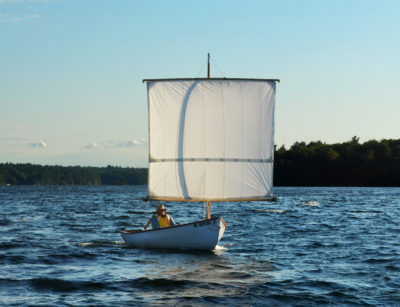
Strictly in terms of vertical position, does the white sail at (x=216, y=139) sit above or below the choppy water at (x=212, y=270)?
above

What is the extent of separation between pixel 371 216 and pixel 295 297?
37.4m

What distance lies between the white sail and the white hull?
5.20ft

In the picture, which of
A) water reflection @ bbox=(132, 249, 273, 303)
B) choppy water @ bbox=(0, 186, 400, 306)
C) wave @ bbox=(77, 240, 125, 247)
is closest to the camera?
choppy water @ bbox=(0, 186, 400, 306)

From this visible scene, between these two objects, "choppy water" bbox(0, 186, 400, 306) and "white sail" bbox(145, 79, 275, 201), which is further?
"white sail" bbox(145, 79, 275, 201)

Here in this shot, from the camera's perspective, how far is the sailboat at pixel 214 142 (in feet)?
97.5

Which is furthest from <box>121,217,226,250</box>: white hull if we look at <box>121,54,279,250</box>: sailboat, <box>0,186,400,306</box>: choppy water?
<box>0,186,400,306</box>: choppy water

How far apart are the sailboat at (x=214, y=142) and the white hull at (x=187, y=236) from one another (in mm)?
61

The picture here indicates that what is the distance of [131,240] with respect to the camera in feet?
104

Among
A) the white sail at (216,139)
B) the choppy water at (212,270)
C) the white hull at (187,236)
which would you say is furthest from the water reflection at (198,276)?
the white sail at (216,139)

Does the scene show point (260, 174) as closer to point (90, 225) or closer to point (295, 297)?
point (295, 297)

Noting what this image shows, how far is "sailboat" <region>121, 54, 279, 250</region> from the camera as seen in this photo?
29703 mm

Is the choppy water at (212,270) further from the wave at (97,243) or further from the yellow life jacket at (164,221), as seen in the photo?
the yellow life jacket at (164,221)

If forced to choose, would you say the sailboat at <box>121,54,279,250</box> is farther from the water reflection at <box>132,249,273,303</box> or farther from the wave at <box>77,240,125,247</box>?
the wave at <box>77,240,125,247</box>

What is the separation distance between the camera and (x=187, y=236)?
1146 inches
